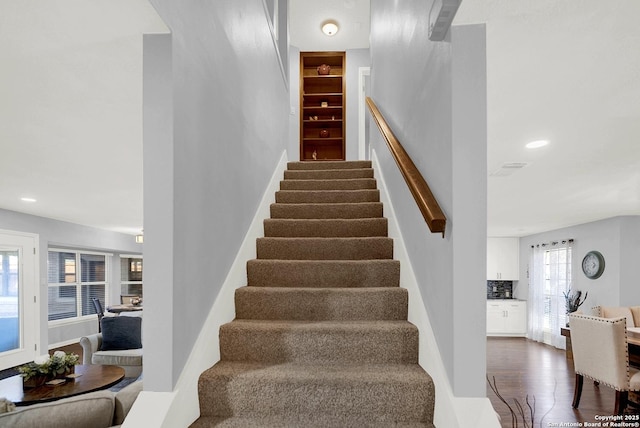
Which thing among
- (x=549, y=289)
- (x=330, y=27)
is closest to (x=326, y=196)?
(x=330, y=27)

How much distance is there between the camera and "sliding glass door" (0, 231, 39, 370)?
582 cm

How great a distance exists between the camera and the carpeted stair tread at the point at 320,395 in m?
1.65

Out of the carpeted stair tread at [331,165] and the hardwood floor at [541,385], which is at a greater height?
the carpeted stair tread at [331,165]

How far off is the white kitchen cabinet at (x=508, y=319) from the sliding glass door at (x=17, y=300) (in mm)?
9189

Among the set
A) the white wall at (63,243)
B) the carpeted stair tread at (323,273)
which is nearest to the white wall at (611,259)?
the carpeted stair tread at (323,273)

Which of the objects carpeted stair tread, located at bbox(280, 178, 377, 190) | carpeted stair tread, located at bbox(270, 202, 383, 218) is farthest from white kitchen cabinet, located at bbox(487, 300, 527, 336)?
carpeted stair tread, located at bbox(270, 202, 383, 218)

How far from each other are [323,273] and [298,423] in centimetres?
96

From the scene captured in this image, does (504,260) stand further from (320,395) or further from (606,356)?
(320,395)

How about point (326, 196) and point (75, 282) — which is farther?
point (75, 282)

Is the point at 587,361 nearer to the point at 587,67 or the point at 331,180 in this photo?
the point at 331,180

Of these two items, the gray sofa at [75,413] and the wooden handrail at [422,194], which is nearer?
the wooden handrail at [422,194]

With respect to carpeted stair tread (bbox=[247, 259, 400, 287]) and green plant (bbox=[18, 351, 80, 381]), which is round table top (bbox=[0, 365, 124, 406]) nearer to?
green plant (bbox=[18, 351, 80, 381])

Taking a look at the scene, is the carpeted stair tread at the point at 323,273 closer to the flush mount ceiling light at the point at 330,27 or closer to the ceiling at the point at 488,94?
the ceiling at the point at 488,94

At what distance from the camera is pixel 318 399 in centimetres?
168
